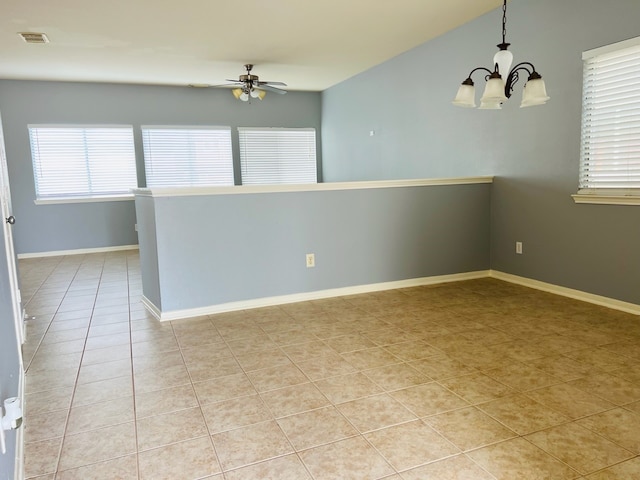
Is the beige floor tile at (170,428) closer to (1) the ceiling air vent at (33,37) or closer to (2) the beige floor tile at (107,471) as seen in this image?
(2) the beige floor tile at (107,471)

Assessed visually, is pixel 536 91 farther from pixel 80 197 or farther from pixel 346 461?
pixel 80 197

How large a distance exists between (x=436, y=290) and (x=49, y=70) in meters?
5.74

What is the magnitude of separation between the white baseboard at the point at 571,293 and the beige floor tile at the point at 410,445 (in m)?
2.36

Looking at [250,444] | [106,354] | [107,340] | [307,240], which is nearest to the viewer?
[250,444]

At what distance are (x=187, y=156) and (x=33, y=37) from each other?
3.07 m

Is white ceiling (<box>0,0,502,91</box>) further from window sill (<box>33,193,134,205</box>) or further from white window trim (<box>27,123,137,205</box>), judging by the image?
window sill (<box>33,193,134,205</box>)

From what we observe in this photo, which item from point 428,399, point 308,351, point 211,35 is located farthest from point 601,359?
point 211,35

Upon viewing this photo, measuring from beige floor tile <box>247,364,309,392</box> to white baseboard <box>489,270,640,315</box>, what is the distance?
2591mm

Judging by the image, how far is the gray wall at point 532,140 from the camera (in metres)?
→ 3.34

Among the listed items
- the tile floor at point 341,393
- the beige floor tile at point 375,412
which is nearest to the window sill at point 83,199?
the tile floor at point 341,393

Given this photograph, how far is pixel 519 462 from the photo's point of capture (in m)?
1.62

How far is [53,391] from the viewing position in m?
2.31

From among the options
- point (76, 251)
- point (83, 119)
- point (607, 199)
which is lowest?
point (76, 251)

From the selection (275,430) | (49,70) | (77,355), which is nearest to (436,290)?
(275,430)
